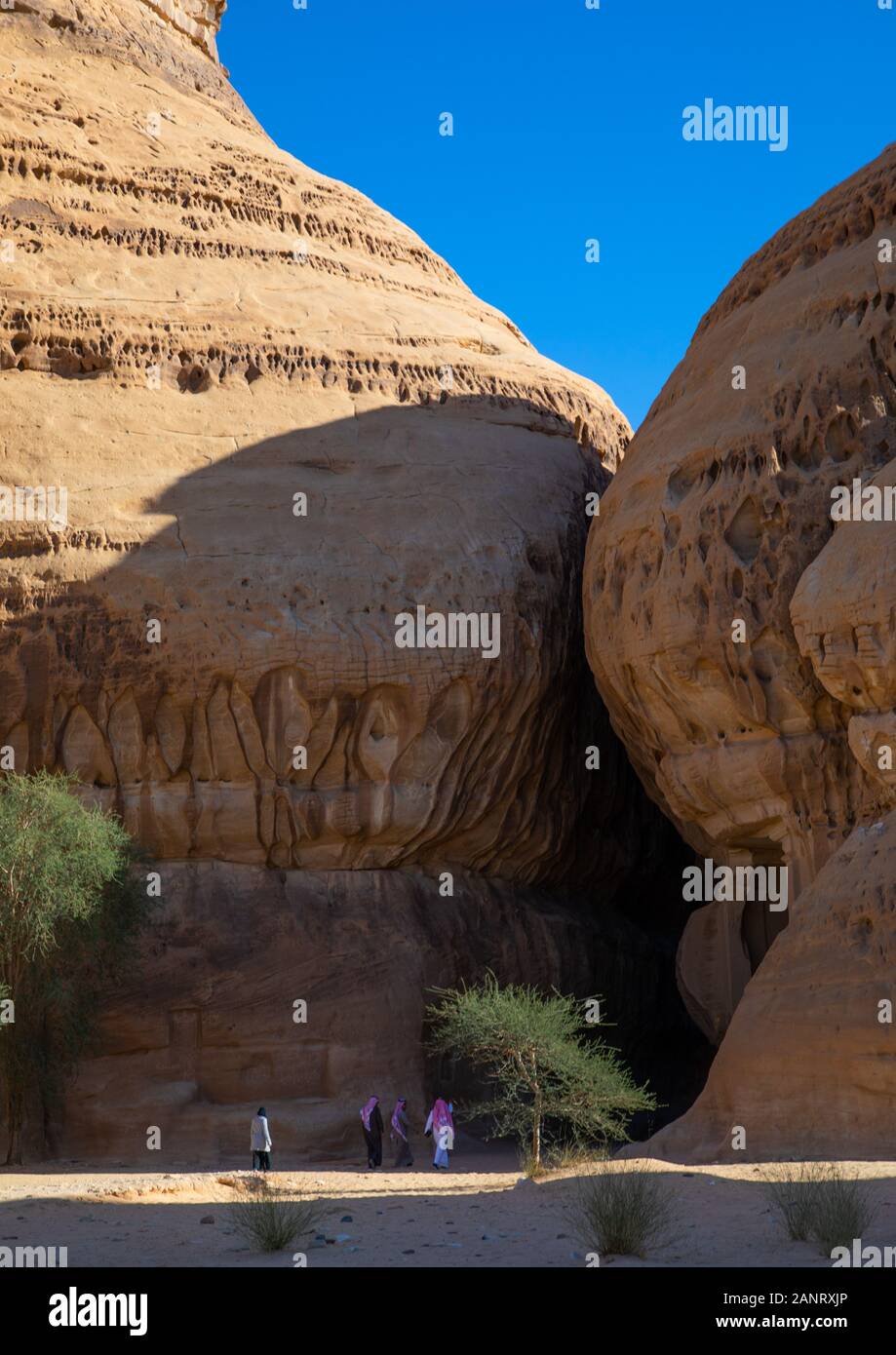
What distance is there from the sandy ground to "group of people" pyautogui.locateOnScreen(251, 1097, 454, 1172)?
5.55 feet

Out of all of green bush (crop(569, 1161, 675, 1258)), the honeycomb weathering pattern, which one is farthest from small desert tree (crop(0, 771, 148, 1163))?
green bush (crop(569, 1161, 675, 1258))

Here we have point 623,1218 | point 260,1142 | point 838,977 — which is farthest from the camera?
point 260,1142

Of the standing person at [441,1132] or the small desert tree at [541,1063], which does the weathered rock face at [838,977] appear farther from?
the standing person at [441,1132]

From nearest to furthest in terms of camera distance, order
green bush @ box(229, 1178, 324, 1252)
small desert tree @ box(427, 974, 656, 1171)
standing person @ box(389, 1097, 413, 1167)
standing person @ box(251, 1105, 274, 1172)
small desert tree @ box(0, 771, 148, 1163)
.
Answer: green bush @ box(229, 1178, 324, 1252) < small desert tree @ box(427, 974, 656, 1171) < standing person @ box(251, 1105, 274, 1172) < small desert tree @ box(0, 771, 148, 1163) < standing person @ box(389, 1097, 413, 1167)

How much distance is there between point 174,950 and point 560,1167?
7616 millimetres

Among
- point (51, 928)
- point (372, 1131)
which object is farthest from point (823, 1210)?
point (51, 928)

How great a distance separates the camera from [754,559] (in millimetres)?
21016

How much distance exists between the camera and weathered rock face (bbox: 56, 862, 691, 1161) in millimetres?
21938

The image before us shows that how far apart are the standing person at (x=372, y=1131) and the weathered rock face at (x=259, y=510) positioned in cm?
412

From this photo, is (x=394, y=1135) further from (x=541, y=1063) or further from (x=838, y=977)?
(x=838, y=977)

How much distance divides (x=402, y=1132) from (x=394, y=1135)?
30.6 inches

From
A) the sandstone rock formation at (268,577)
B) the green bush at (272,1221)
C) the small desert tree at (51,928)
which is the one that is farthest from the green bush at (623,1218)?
the sandstone rock formation at (268,577)

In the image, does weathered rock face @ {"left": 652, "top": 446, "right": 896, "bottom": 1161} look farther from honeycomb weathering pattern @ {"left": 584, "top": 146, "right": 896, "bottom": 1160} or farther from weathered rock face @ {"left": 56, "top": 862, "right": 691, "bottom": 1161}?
weathered rock face @ {"left": 56, "top": 862, "right": 691, "bottom": 1161}

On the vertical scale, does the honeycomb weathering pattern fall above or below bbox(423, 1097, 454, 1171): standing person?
above
